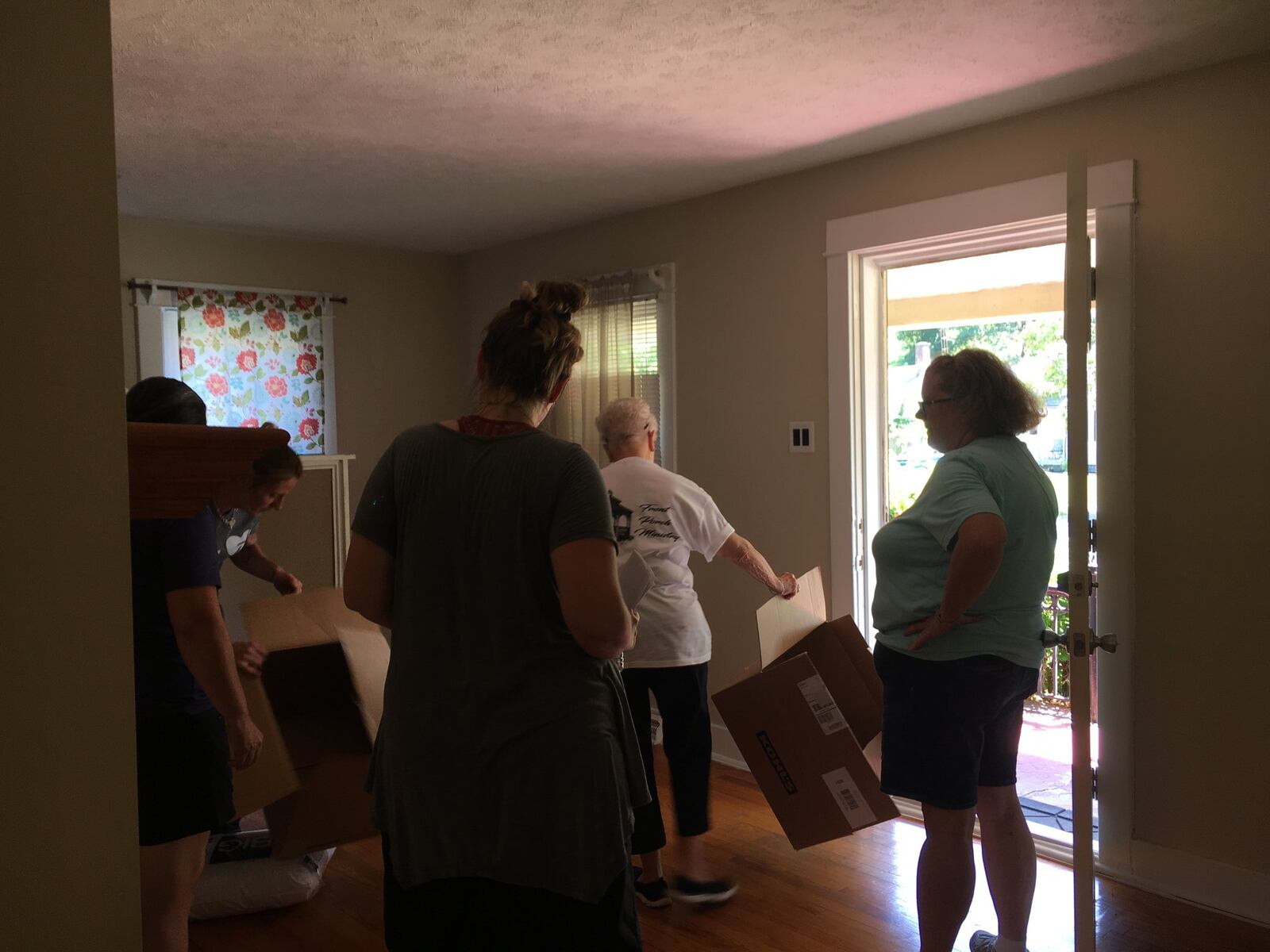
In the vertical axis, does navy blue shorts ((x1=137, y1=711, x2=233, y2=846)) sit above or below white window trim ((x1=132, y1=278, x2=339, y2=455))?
below

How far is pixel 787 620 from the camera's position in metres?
2.65

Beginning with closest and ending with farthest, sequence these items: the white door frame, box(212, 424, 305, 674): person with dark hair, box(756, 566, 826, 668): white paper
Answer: box(212, 424, 305, 674): person with dark hair
box(756, 566, 826, 668): white paper
the white door frame

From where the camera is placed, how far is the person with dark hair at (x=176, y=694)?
1636 mm

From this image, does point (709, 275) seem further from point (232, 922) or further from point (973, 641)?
point (232, 922)

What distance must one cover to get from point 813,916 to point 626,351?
255 centimetres

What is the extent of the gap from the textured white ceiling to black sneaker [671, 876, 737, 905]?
2254mm

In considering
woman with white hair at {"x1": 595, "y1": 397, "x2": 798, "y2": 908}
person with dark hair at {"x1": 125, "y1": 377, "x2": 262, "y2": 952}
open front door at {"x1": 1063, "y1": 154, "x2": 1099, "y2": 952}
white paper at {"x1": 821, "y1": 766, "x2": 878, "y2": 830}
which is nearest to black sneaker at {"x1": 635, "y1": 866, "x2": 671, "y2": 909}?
woman with white hair at {"x1": 595, "y1": 397, "x2": 798, "y2": 908}

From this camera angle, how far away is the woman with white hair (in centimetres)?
266

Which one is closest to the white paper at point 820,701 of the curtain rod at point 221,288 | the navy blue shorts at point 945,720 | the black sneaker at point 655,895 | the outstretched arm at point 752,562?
the outstretched arm at point 752,562

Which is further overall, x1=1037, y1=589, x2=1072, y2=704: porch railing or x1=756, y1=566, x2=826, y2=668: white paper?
x1=1037, y1=589, x2=1072, y2=704: porch railing

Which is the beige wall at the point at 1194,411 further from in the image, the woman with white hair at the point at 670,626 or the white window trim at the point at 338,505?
the white window trim at the point at 338,505

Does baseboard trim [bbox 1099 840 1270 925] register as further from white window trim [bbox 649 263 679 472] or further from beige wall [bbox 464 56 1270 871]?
white window trim [bbox 649 263 679 472]

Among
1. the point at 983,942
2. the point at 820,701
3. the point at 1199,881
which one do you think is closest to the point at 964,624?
the point at 820,701

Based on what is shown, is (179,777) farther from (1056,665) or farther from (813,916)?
(1056,665)
